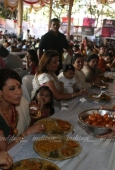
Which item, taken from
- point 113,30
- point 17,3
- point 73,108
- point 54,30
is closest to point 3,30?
point 17,3

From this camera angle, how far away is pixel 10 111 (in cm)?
181

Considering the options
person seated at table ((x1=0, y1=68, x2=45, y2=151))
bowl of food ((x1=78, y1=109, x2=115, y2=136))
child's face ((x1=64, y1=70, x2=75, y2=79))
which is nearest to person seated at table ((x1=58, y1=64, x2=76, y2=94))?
child's face ((x1=64, y1=70, x2=75, y2=79))

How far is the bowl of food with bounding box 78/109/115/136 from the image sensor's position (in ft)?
5.49

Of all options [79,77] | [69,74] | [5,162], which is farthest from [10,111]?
[79,77]

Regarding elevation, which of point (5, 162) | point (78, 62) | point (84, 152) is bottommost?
point (84, 152)

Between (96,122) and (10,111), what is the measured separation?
719mm

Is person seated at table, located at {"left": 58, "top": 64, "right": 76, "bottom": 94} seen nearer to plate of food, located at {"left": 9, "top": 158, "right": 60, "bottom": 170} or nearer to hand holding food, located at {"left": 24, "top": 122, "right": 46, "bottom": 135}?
hand holding food, located at {"left": 24, "top": 122, "right": 46, "bottom": 135}

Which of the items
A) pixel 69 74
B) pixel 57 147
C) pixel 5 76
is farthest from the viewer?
pixel 69 74

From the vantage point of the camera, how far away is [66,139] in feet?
5.24

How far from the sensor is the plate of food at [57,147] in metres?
1.40

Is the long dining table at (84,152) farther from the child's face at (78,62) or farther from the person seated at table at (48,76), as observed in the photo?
the child's face at (78,62)

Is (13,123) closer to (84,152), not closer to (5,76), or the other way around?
(5,76)

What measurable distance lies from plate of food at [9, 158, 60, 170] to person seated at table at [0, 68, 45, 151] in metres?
0.30

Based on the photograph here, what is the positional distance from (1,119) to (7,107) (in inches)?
5.3
